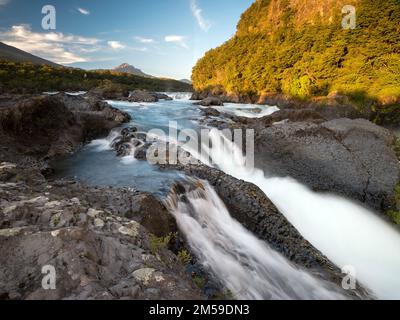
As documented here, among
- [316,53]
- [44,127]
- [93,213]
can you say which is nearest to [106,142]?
[44,127]

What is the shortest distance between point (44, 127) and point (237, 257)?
8905 millimetres

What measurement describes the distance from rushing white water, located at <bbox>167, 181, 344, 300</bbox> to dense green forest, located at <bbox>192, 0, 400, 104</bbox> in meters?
22.0

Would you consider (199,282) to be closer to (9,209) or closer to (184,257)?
(184,257)

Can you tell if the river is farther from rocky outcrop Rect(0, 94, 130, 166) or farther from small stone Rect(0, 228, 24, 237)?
small stone Rect(0, 228, 24, 237)

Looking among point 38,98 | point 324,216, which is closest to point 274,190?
point 324,216

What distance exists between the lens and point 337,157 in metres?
9.51

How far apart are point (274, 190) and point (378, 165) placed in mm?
3847

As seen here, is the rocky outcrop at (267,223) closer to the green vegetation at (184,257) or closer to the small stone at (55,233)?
the green vegetation at (184,257)

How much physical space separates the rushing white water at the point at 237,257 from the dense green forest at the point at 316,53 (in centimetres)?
2203

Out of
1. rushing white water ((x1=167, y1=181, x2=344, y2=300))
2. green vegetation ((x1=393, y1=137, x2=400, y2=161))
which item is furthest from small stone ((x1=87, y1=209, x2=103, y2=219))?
green vegetation ((x1=393, y1=137, x2=400, y2=161))

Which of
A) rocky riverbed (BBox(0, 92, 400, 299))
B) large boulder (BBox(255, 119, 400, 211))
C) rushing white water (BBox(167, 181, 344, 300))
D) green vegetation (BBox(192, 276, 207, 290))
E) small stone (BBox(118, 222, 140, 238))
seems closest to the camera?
rocky riverbed (BBox(0, 92, 400, 299))

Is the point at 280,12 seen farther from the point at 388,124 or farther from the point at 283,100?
the point at 388,124

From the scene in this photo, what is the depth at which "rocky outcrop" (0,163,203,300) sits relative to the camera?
238cm

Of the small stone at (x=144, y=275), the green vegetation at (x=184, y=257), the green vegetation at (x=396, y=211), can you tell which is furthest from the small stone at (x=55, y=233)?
the green vegetation at (x=396, y=211)
